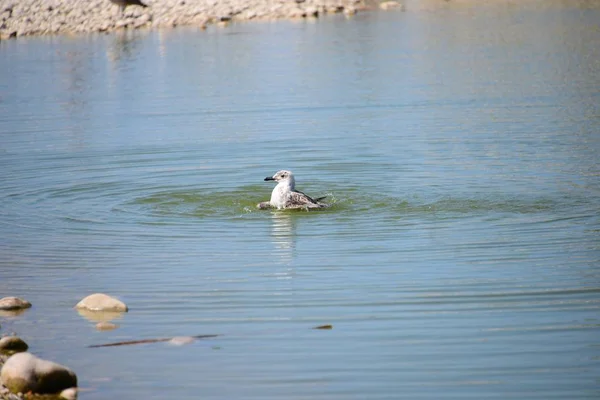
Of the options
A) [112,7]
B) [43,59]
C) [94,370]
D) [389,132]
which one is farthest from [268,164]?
[112,7]

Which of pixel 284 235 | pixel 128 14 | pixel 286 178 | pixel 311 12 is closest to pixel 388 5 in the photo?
pixel 311 12

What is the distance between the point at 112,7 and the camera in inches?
2734

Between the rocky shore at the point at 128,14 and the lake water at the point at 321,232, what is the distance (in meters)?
30.8

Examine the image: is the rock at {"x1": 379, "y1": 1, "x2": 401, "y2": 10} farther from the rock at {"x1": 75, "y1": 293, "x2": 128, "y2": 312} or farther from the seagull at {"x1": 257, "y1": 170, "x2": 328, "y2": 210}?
the rock at {"x1": 75, "y1": 293, "x2": 128, "y2": 312}

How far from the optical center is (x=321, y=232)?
50.8 ft

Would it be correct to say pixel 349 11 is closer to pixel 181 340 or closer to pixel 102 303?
pixel 102 303

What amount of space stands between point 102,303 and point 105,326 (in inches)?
22.5

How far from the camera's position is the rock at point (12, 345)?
995 centimetres

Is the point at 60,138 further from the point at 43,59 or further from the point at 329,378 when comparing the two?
the point at 43,59

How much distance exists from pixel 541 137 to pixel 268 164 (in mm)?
6064

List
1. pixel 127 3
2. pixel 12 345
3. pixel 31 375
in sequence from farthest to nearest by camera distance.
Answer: pixel 127 3
pixel 12 345
pixel 31 375

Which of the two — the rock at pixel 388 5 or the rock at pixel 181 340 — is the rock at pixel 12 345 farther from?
the rock at pixel 388 5

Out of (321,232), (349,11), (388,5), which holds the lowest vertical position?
(321,232)

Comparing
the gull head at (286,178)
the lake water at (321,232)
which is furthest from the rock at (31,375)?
the gull head at (286,178)
